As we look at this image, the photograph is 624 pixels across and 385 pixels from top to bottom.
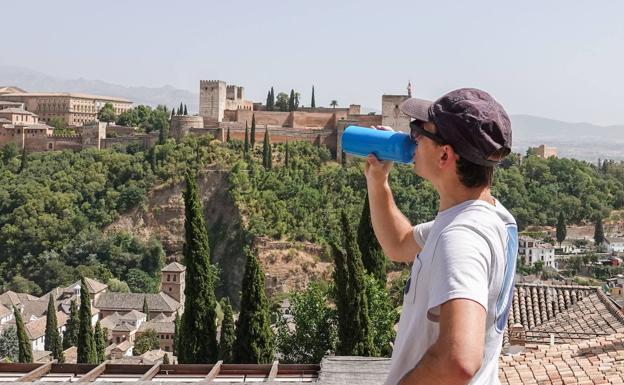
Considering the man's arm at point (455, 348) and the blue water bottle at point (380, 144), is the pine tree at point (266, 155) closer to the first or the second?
the blue water bottle at point (380, 144)

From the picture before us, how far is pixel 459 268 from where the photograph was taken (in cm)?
199

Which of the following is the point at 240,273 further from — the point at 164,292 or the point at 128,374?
the point at 128,374

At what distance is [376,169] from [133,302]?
44.1 m

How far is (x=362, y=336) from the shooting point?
14906 mm

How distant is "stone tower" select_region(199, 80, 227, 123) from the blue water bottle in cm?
6013

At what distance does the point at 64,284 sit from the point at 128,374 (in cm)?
4553

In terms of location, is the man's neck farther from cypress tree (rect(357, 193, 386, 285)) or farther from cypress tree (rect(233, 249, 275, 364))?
cypress tree (rect(357, 193, 386, 285))

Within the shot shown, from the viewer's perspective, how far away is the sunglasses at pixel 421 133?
7.28 ft

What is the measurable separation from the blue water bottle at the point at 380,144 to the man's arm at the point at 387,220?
0.53 ft

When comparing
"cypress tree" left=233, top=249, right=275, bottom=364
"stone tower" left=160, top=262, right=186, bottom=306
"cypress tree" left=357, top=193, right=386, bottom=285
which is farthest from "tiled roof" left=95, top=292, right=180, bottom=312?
"cypress tree" left=233, top=249, right=275, bottom=364

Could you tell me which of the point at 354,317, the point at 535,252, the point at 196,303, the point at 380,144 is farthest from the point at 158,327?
the point at 380,144

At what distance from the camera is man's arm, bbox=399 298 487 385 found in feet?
6.28

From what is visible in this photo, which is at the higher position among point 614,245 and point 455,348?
point 455,348

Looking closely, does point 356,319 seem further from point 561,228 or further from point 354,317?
point 561,228
